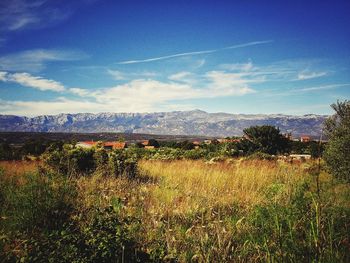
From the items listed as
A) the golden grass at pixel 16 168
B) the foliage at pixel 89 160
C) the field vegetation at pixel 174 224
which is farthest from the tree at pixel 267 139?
the golden grass at pixel 16 168

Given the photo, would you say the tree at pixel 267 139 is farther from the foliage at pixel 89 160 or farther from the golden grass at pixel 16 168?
the golden grass at pixel 16 168

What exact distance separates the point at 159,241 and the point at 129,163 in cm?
794

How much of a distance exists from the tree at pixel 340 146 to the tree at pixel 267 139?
57.1ft

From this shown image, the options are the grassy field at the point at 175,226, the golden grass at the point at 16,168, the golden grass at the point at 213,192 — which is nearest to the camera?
the grassy field at the point at 175,226

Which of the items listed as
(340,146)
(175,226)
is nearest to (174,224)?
(175,226)

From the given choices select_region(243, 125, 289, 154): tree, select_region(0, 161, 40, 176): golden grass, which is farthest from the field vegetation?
select_region(243, 125, 289, 154): tree

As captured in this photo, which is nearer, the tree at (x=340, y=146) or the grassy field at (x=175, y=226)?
the grassy field at (x=175, y=226)

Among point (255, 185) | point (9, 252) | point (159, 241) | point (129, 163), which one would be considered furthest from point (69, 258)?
point (129, 163)

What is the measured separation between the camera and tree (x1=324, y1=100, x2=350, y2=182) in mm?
9906

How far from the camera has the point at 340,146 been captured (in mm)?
10156

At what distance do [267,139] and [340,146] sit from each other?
1917 cm

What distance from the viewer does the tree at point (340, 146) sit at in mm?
9906

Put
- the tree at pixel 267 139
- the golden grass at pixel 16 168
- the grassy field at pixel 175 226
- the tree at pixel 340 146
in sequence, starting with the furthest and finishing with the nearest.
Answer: the tree at pixel 267 139 < the tree at pixel 340 146 < the golden grass at pixel 16 168 < the grassy field at pixel 175 226

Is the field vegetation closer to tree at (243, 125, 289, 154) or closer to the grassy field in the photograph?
the grassy field
